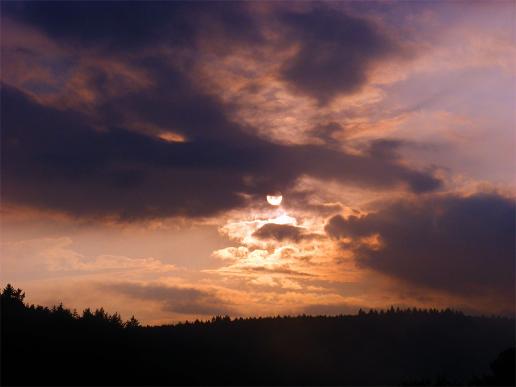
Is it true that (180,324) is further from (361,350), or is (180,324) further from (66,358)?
(66,358)

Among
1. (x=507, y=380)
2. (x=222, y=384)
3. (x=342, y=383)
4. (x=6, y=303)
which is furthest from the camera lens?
(x=342, y=383)

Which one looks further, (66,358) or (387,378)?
(387,378)

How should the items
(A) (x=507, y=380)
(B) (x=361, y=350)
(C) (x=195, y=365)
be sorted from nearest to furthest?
(A) (x=507, y=380) → (C) (x=195, y=365) → (B) (x=361, y=350)

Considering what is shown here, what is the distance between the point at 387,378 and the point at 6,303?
106750 mm

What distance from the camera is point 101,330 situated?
128m

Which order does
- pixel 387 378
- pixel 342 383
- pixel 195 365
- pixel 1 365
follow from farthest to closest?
pixel 387 378 < pixel 342 383 < pixel 195 365 < pixel 1 365

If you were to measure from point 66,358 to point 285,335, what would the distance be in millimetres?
107875

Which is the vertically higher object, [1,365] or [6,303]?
[6,303]

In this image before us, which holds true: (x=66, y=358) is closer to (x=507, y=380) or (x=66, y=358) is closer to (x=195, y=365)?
(x=195, y=365)

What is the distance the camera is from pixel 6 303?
13475 centimetres

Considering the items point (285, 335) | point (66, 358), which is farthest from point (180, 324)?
point (66, 358)

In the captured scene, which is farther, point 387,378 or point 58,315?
point 387,378

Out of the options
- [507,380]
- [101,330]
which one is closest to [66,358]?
[101,330]

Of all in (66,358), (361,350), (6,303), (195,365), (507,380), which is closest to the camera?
(507,380)
